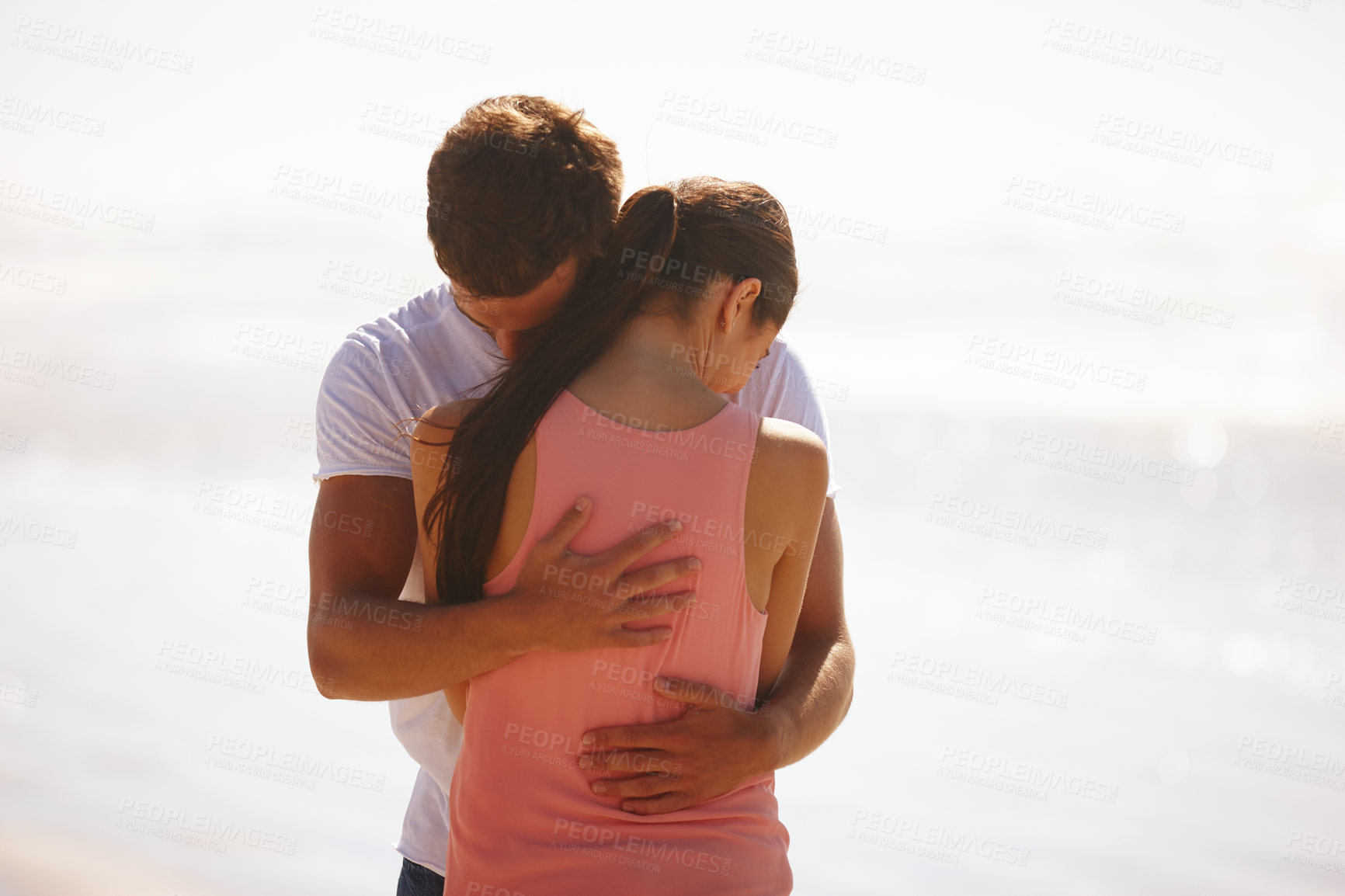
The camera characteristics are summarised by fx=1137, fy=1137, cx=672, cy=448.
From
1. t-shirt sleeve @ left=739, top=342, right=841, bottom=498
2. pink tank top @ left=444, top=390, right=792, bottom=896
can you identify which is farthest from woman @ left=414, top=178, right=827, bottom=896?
t-shirt sleeve @ left=739, top=342, right=841, bottom=498

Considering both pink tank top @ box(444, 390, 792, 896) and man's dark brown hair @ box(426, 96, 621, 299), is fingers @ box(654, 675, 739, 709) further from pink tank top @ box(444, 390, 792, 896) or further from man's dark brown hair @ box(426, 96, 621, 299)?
man's dark brown hair @ box(426, 96, 621, 299)

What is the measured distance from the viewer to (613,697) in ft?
4.43

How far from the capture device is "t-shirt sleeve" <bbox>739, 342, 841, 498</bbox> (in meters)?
1.84

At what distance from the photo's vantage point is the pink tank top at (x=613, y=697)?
1314 millimetres

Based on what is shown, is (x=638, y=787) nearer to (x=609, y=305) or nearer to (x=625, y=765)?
(x=625, y=765)

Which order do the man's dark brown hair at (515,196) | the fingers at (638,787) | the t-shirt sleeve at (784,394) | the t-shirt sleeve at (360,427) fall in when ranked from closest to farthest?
the fingers at (638,787) → the man's dark brown hair at (515,196) → the t-shirt sleeve at (360,427) → the t-shirt sleeve at (784,394)

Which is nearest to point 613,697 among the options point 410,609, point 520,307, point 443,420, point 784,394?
point 410,609

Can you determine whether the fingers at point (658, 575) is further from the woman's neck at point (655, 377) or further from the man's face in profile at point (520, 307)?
the man's face in profile at point (520, 307)

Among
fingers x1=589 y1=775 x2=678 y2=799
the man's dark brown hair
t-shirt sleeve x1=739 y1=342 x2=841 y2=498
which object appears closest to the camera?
fingers x1=589 y1=775 x2=678 y2=799

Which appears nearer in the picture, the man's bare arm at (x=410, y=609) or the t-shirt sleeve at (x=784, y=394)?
the man's bare arm at (x=410, y=609)

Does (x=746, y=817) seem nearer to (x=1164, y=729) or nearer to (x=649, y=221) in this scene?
(x=649, y=221)

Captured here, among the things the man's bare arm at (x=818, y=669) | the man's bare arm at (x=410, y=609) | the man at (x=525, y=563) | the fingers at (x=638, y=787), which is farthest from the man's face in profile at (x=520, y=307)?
the fingers at (x=638, y=787)

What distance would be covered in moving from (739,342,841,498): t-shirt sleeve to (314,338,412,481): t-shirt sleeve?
0.55m

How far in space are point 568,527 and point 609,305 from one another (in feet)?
1.03
